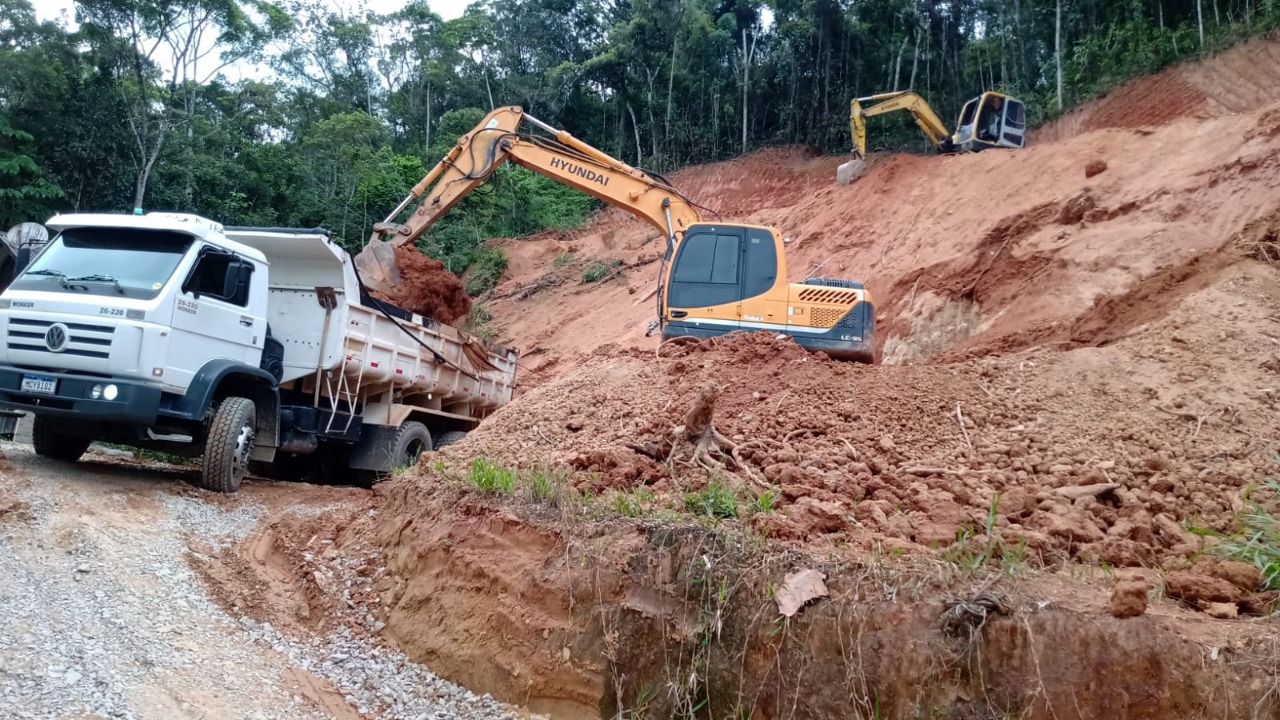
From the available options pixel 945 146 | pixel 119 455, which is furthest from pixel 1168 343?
pixel 945 146

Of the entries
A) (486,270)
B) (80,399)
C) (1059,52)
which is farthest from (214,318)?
(1059,52)

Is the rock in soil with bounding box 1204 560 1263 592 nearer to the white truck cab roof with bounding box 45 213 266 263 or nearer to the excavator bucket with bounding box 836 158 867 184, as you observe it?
the white truck cab roof with bounding box 45 213 266 263

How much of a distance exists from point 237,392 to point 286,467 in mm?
2337

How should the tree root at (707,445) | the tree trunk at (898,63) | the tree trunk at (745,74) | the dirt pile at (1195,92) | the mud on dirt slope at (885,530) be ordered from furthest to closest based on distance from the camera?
the tree trunk at (745,74) → the tree trunk at (898,63) → the dirt pile at (1195,92) → the tree root at (707,445) → the mud on dirt slope at (885,530)

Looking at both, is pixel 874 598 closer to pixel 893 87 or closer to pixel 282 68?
pixel 893 87

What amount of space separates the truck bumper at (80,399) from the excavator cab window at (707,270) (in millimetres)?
5228

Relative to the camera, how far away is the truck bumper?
6.84 metres

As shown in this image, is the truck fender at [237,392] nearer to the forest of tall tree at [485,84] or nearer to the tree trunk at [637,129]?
the forest of tall tree at [485,84]

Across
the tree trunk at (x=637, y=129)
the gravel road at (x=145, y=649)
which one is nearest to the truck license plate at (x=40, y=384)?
the gravel road at (x=145, y=649)

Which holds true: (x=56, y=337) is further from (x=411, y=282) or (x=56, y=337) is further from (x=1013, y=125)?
(x=1013, y=125)

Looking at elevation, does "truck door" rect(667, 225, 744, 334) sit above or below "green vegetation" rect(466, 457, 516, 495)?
above

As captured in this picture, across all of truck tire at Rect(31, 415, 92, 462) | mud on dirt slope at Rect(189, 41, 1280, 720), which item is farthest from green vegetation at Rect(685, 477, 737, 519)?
truck tire at Rect(31, 415, 92, 462)

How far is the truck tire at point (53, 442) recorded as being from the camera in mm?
7680

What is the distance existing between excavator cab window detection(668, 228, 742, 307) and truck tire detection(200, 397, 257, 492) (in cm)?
451
